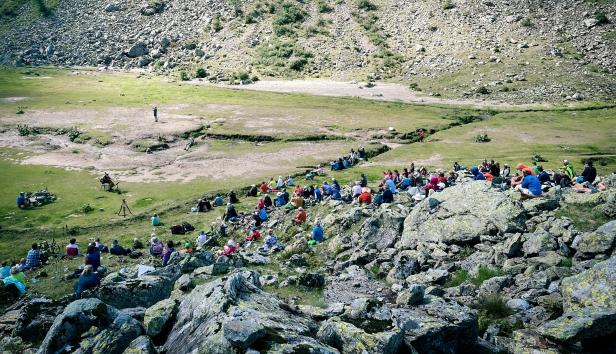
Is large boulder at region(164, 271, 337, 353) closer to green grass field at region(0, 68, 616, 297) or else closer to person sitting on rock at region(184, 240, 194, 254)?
green grass field at region(0, 68, 616, 297)

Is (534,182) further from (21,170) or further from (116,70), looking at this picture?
(116,70)

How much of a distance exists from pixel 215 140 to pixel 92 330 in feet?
196

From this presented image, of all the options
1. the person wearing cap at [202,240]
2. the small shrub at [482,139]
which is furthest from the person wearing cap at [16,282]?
the small shrub at [482,139]

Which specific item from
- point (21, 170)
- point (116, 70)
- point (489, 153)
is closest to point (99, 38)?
point (116, 70)

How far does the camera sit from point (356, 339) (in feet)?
38.7

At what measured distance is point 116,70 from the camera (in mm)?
138125

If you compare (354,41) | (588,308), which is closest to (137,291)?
(588,308)

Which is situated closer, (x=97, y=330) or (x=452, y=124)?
(x=97, y=330)

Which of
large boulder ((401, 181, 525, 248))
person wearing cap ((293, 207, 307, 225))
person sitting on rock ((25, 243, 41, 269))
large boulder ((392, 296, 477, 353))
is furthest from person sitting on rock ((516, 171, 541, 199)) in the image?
person sitting on rock ((25, 243, 41, 269))

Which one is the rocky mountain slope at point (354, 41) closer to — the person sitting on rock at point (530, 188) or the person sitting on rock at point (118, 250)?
the person sitting on rock at point (530, 188)

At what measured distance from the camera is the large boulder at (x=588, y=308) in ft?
41.7

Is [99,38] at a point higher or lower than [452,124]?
higher

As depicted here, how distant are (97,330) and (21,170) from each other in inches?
2109

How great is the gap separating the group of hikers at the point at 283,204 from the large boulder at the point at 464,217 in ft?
9.34
